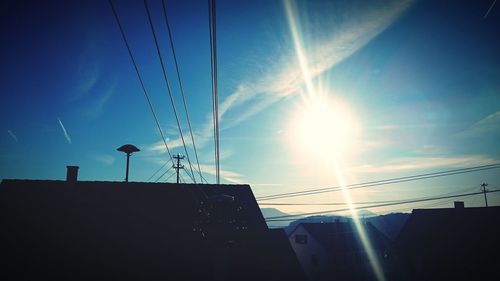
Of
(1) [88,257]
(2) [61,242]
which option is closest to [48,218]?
(2) [61,242]

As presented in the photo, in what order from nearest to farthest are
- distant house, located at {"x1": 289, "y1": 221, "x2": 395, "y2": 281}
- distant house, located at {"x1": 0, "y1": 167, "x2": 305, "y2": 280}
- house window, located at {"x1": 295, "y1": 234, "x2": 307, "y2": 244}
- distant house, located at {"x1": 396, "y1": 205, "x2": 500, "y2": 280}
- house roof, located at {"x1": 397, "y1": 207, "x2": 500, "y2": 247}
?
distant house, located at {"x1": 0, "y1": 167, "x2": 305, "y2": 280} → distant house, located at {"x1": 396, "y1": 205, "x2": 500, "y2": 280} → house roof, located at {"x1": 397, "y1": 207, "x2": 500, "y2": 247} → distant house, located at {"x1": 289, "y1": 221, "x2": 395, "y2": 281} → house window, located at {"x1": 295, "y1": 234, "x2": 307, "y2": 244}

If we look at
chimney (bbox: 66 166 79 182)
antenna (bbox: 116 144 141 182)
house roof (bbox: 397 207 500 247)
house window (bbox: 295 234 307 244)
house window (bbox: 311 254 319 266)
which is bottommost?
house window (bbox: 311 254 319 266)

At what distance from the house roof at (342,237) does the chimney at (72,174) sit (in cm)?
2877

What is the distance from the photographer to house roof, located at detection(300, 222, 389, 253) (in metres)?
34.2

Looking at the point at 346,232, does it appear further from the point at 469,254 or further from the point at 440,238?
the point at 469,254

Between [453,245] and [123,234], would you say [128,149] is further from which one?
[453,245]

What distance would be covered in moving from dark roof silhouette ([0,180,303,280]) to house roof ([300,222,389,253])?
791 inches

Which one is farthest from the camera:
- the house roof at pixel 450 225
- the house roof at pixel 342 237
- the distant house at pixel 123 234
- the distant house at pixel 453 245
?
the house roof at pixel 342 237


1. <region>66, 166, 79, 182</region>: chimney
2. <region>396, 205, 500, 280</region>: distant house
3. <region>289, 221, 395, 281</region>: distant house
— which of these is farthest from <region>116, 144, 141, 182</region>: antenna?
<region>396, 205, 500, 280</region>: distant house

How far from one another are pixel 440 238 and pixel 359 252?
30.0ft

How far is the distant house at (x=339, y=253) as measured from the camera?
32594 millimetres

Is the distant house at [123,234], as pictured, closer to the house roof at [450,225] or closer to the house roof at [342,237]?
the house roof at [342,237]

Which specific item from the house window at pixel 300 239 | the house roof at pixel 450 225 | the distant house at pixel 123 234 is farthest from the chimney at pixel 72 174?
the house roof at pixel 450 225

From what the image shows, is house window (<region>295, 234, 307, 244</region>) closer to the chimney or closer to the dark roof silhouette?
the dark roof silhouette
